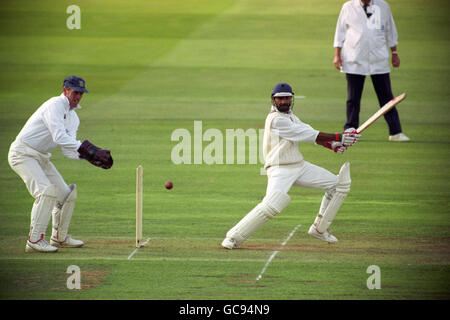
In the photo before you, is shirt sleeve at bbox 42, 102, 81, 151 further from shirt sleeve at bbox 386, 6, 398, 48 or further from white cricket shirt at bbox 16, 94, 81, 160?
shirt sleeve at bbox 386, 6, 398, 48

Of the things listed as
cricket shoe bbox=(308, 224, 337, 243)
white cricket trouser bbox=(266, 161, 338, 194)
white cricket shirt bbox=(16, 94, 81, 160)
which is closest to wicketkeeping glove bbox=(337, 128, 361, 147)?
white cricket trouser bbox=(266, 161, 338, 194)

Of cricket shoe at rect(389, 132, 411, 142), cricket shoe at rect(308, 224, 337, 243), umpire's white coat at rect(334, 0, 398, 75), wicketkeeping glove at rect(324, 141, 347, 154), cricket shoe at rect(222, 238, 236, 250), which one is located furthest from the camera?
cricket shoe at rect(389, 132, 411, 142)

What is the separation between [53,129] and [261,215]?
7.54ft

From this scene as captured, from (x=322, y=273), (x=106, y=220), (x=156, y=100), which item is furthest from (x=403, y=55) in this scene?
(x=322, y=273)

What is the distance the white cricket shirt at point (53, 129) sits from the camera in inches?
374

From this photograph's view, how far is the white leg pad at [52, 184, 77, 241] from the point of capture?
388 inches

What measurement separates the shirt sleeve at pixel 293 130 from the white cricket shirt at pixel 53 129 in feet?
6.87

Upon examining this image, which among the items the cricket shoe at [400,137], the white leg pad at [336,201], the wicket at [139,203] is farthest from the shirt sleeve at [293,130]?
the cricket shoe at [400,137]

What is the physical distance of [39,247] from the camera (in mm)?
9617

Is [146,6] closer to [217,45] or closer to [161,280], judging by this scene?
[217,45]

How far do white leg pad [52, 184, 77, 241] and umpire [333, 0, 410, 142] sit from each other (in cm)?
628

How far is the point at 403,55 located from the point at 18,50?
1058 centimetres

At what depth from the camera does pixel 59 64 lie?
79.8 feet

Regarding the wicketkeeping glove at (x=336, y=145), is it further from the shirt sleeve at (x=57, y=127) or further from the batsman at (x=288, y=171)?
the shirt sleeve at (x=57, y=127)
